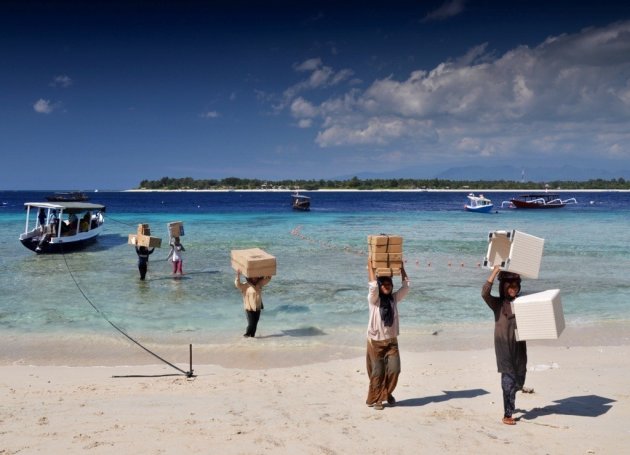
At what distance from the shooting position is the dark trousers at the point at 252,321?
1061 cm

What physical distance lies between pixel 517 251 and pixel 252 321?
6.15 meters

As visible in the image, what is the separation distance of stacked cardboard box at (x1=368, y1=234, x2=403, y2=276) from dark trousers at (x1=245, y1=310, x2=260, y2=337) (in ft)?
14.9

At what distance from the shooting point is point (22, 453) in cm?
527

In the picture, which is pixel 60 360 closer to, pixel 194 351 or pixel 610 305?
pixel 194 351

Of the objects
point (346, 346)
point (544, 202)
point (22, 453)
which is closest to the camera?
point (22, 453)

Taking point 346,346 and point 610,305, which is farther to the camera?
point 610,305

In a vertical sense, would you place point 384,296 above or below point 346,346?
above

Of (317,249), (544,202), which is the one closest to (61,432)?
(317,249)

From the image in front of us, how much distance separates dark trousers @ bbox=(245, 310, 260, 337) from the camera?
10.6 m

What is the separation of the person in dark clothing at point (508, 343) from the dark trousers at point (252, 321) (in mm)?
5627

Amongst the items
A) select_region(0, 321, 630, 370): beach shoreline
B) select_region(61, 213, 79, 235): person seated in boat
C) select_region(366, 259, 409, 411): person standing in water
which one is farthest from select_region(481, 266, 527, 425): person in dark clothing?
select_region(61, 213, 79, 235): person seated in boat

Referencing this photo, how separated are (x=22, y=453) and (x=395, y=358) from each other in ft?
13.1

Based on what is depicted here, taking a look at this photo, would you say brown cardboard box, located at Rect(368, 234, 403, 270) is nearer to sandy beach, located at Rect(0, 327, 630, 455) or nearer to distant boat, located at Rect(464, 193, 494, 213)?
sandy beach, located at Rect(0, 327, 630, 455)

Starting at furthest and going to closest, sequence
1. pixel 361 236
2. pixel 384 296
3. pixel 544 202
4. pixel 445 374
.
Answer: pixel 544 202, pixel 361 236, pixel 445 374, pixel 384 296
